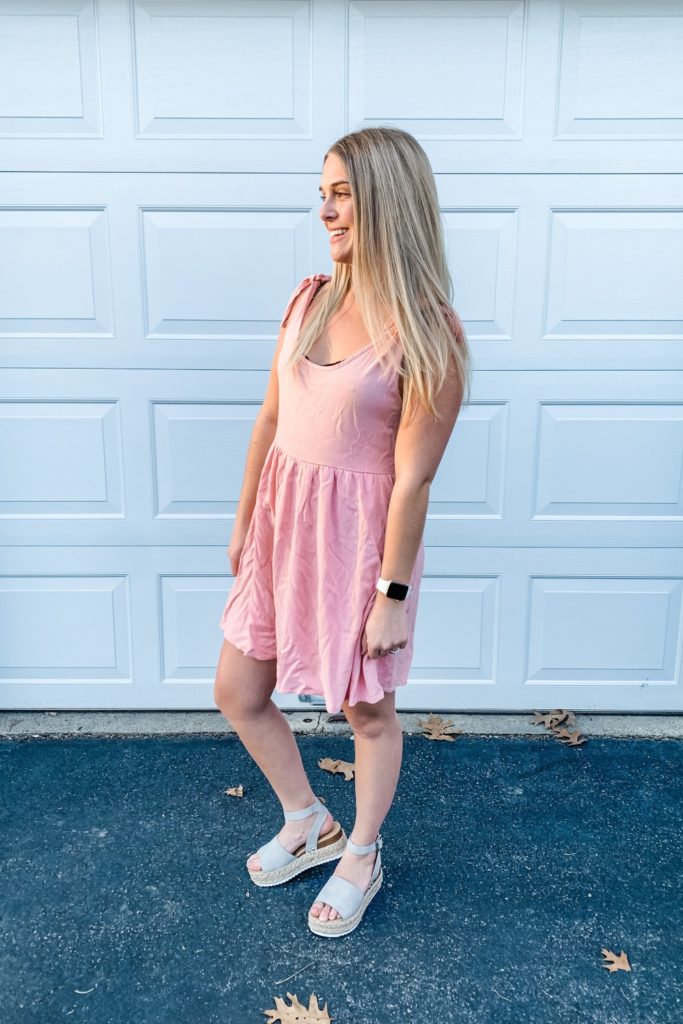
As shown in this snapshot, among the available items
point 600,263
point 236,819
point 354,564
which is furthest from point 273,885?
point 600,263

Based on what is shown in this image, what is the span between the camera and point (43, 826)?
2523 millimetres

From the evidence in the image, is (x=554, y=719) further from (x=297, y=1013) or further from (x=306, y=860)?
(x=297, y=1013)

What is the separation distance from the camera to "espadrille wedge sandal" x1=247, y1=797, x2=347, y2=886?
2.28 m

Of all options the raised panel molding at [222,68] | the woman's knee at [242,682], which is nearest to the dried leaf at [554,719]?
the woman's knee at [242,682]

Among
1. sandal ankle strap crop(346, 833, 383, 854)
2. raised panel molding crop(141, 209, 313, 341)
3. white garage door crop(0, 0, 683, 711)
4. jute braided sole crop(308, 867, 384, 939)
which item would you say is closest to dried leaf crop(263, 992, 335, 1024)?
jute braided sole crop(308, 867, 384, 939)

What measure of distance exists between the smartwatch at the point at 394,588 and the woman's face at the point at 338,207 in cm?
70

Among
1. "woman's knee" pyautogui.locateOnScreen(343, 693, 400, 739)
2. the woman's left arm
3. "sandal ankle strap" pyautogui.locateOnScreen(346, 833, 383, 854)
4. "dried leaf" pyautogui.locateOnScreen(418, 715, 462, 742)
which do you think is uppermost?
the woman's left arm

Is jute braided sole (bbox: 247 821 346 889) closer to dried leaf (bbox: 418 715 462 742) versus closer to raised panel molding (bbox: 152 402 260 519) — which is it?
dried leaf (bbox: 418 715 462 742)

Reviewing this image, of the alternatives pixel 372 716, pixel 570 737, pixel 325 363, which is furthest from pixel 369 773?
pixel 570 737

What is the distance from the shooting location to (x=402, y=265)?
1.81m

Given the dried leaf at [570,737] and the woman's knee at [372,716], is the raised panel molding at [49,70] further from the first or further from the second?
the dried leaf at [570,737]

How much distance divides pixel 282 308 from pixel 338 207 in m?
0.96

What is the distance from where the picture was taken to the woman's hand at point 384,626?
1931 millimetres

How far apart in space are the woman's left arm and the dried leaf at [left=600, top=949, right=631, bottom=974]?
0.89 m
